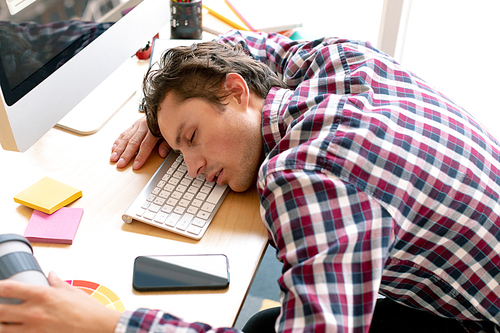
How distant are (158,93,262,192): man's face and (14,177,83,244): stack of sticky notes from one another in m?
0.23

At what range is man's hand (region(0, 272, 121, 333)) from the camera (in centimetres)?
59

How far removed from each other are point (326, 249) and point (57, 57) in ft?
2.20

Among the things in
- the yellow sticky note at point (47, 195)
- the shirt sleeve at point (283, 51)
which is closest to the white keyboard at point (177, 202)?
the yellow sticky note at point (47, 195)

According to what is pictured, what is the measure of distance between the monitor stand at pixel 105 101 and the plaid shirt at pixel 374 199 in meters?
0.42

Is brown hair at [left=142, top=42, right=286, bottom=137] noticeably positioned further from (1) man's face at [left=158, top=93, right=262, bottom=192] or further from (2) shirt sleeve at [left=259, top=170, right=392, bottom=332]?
(2) shirt sleeve at [left=259, top=170, right=392, bottom=332]

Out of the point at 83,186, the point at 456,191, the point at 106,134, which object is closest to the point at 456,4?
the point at 456,191

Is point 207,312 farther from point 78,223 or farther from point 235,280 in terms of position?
point 78,223

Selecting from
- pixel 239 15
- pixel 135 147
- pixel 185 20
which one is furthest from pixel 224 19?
pixel 135 147

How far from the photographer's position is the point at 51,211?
0.79 m

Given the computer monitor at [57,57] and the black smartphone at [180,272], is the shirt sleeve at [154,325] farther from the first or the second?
the computer monitor at [57,57]

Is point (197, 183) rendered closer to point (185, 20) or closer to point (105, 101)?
point (105, 101)

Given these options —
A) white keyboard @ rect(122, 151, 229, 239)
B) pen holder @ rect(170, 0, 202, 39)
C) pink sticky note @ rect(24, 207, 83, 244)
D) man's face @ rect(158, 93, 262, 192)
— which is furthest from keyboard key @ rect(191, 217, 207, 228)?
pen holder @ rect(170, 0, 202, 39)

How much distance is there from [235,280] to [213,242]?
97mm

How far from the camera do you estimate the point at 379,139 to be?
72 centimetres
